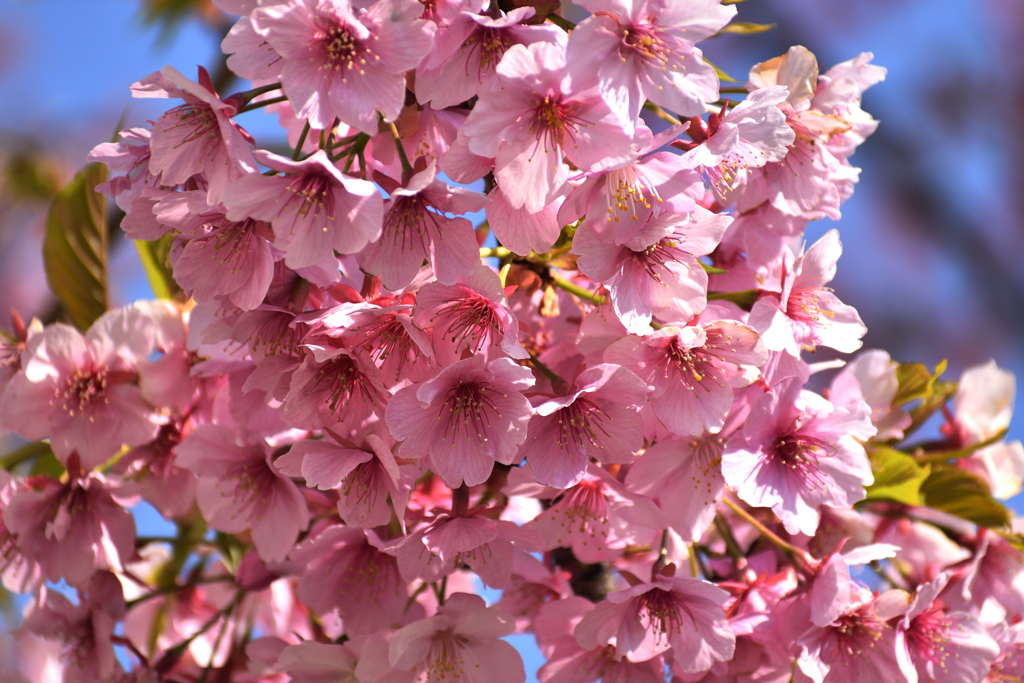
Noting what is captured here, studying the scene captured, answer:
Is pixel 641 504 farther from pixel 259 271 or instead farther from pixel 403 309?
pixel 259 271

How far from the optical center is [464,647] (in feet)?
3.98

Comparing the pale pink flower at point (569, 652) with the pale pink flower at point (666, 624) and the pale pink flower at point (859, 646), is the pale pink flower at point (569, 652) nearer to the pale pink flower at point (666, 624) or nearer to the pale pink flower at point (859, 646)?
the pale pink flower at point (666, 624)

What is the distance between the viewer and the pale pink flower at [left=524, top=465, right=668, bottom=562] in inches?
46.6

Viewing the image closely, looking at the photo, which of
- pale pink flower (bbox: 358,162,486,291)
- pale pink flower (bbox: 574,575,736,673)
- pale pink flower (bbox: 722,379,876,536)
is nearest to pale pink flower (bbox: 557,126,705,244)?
pale pink flower (bbox: 358,162,486,291)

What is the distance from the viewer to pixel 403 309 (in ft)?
3.28

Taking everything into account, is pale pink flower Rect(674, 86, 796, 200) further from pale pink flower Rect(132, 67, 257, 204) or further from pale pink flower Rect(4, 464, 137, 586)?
pale pink flower Rect(4, 464, 137, 586)

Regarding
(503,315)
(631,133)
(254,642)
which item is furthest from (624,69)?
(254,642)

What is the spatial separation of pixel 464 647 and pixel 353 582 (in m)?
0.23

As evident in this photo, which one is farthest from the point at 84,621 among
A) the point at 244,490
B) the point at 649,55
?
the point at 649,55

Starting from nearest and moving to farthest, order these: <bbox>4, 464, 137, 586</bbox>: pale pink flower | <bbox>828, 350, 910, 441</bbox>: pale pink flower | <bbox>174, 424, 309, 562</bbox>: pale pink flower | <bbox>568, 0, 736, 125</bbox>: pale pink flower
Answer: <bbox>568, 0, 736, 125</bbox>: pale pink flower < <bbox>174, 424, 309, 562</bbox>: pale pink flower < <bbox>4, 464, 137, 586</bbox>: pale pink flower < <bbox>828, 350, 910, 441</bbox>: pale pink flower

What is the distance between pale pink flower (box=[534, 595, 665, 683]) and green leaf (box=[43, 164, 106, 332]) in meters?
1.05

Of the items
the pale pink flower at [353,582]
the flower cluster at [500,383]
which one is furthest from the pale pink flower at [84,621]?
the pale pink flower at [353,582]

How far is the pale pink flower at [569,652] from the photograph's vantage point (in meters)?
1.30

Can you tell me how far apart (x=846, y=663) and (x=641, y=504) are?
431 mm
